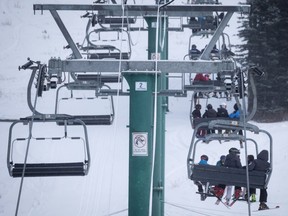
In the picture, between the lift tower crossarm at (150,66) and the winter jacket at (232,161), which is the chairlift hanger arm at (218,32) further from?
the winter jacket at (232,161)

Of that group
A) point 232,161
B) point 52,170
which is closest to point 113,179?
point 232,161

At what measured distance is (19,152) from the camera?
17438 mm

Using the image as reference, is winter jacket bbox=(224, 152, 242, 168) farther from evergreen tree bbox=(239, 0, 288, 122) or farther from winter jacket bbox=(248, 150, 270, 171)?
evergreen tree bbox=(239, 0, 288, 122)

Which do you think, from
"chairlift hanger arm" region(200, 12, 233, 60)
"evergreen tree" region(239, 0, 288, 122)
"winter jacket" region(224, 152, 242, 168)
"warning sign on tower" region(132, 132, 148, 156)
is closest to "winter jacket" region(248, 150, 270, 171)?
"winter jacket" region(224, 152, 242, 168)

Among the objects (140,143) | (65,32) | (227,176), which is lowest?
(227,176)

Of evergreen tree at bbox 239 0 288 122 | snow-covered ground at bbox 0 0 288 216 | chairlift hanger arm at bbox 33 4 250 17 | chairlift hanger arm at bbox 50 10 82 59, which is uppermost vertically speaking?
evergreen tree at bbox 239 0 288 122

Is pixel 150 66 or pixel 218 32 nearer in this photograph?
pixel 150 66

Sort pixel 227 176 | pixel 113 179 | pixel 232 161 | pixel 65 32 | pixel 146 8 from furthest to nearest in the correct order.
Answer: pixel 113 179
pixel 232 161
pixel 227 176
pixel 146 8
pixel 65 32

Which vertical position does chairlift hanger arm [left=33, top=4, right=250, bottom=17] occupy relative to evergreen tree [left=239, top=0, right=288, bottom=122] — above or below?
below

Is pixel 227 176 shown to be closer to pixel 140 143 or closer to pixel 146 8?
pixel 140 143

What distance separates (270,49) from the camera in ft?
Result: 70.7

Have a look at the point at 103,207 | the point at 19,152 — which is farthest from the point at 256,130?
the point at 19,152

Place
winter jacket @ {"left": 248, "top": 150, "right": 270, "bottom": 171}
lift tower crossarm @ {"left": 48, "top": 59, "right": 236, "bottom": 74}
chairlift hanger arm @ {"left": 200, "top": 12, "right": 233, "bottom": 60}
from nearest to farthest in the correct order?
lift tower crossarm @ {"left": 48, "top": 59, "right": 236, "bottom": 74} → chairlift hanger arm @ {"left": 200, "top": 12, "right": 233, "bottom": 60} → winter jacket @ {"left": 248, "top": 150, "right": 270, "bottom": 171}

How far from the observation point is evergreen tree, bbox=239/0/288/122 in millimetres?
21219
